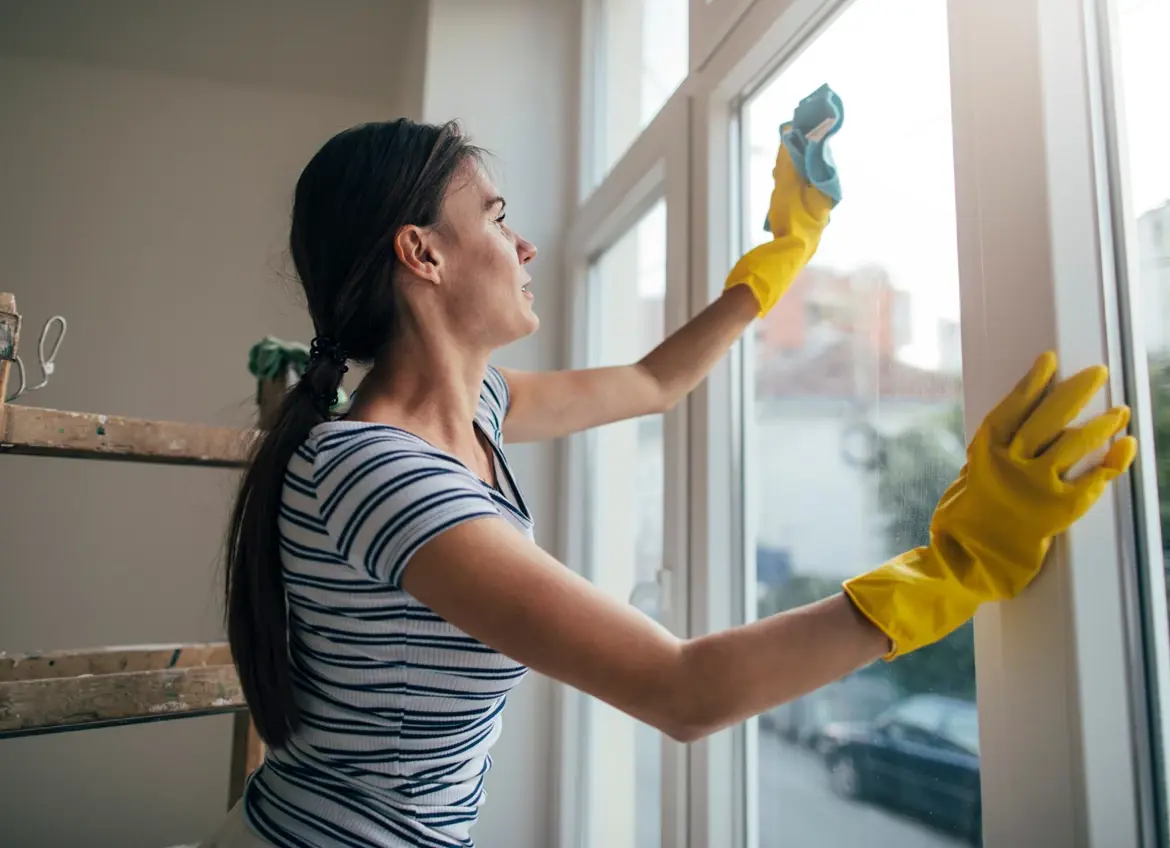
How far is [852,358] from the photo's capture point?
96 cm

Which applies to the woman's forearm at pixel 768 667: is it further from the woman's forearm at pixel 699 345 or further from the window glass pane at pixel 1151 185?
the woman's forearm at pixel 699 345

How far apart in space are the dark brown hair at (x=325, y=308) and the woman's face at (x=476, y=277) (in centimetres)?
3

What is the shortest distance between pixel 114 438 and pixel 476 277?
717 mm

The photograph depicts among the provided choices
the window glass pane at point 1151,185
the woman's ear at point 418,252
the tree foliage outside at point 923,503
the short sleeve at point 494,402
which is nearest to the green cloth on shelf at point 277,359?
the short sleeve at point 494,402

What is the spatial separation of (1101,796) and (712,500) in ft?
2.12

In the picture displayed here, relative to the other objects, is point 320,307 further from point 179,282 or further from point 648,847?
point 179,282

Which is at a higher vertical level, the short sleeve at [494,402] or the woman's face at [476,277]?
the woman's face at [476,277]

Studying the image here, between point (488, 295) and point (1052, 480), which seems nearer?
point (1052, 480)

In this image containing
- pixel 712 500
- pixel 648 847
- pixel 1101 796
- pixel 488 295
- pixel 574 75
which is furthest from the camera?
pixel 574 75

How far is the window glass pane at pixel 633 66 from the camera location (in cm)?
162

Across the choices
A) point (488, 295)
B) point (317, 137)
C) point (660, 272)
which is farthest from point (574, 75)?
point (488, 295)

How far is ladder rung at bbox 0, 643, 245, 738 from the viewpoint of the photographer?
1.12m

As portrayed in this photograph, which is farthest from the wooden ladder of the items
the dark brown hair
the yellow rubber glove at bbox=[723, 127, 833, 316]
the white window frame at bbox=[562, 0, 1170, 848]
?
the white window frame at bbox=[562, 0, 1170, 848]

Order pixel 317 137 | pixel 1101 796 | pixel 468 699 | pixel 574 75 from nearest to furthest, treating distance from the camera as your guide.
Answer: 1. pixel 1101 796
2. pixel 468 699
3. pixel 574 75
4. pixel 317 137
